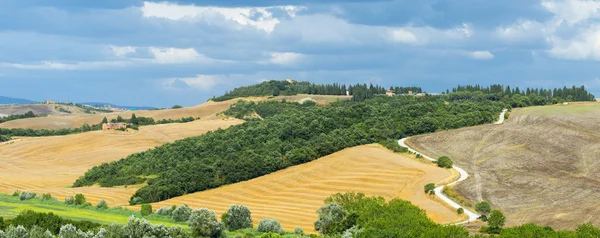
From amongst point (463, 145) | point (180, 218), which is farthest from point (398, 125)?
point (180, 218)

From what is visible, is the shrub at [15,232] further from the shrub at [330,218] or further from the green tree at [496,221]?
the green tree at [496,221]

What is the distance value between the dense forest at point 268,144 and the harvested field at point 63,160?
6.53m

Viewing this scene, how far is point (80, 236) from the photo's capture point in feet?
217

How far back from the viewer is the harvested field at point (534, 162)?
95250 millimetres

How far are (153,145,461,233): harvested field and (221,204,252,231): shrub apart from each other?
24.5 feet

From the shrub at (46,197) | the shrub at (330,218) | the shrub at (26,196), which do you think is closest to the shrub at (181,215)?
the shrub at (330,218)

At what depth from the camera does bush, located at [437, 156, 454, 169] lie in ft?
404

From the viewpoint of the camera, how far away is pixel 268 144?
150 meters

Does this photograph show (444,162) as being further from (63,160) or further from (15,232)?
(63,160)

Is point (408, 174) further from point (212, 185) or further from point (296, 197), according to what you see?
point (212, 185)

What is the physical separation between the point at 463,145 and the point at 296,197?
139 feet

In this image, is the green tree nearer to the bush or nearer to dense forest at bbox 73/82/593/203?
the bush

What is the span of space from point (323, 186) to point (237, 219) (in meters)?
32.9

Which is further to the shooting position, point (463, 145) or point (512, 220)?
point (463, 145)
